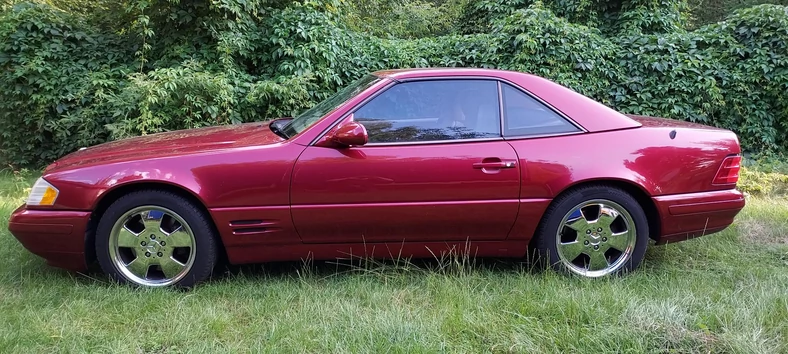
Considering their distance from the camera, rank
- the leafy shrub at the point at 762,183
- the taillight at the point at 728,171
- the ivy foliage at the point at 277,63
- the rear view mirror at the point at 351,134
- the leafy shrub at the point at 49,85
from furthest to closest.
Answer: the leafy shrub at the point at 49,85
the ivy foliage at the point at 277,63
the leafy shrub at the point at 762,183
the taillight at the point at 728,171
the rear view mirror at the point at 351,134

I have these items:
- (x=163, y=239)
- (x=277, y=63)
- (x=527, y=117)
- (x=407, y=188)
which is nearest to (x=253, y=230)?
(x=163, y=239)

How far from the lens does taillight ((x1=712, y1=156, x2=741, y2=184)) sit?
10.7 ft

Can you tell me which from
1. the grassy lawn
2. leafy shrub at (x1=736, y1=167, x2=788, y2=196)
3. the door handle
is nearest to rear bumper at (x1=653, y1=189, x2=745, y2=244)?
the grassy lawn

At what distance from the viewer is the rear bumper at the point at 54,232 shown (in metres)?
2.96

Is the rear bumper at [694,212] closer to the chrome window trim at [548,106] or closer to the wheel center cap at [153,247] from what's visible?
the chrome window trim at [548,106]

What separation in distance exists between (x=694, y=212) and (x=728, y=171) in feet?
1.20

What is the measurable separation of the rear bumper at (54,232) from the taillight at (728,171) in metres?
3.91

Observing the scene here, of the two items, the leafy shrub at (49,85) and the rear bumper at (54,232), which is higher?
the leafy shrub at (49,85)

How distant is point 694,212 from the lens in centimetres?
322

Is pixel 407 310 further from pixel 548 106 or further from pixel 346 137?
pixel 548 106

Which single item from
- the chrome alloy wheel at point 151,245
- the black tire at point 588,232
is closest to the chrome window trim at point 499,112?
the black tire at point 588,232

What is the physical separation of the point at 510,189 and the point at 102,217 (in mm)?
2433

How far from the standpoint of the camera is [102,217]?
2979 mm

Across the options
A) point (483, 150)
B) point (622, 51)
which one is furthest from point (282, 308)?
point (622, 51)
